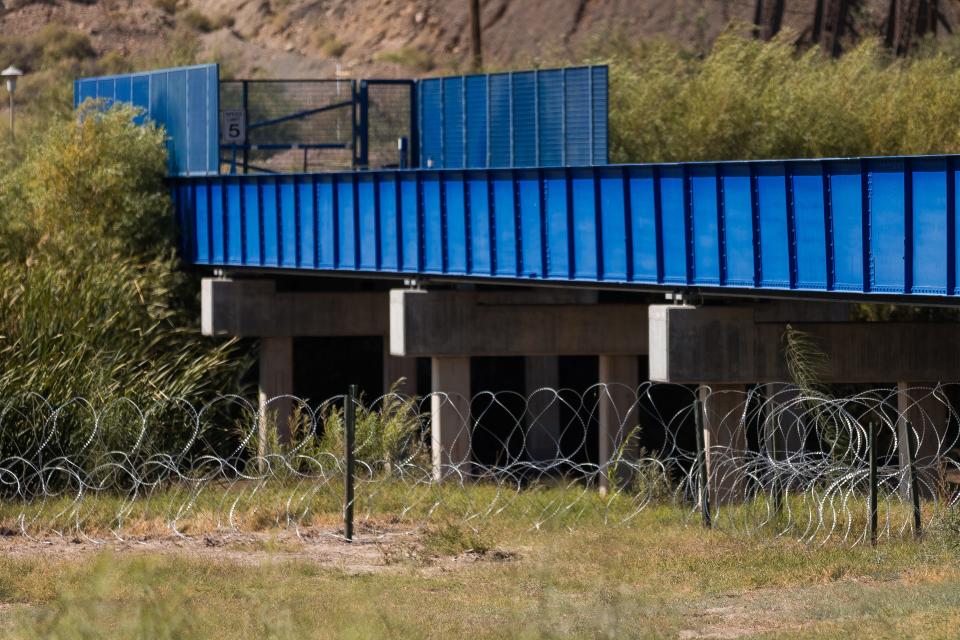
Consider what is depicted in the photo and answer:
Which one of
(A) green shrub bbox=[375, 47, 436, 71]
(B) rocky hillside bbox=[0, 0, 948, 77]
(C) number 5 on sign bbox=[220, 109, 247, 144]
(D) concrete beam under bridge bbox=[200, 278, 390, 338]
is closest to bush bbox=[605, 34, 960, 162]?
(C) number 5 on sign bbox=[220, 109, 247, 144]

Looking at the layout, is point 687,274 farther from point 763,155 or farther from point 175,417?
point 763,155

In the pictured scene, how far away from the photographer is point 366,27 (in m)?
79.9

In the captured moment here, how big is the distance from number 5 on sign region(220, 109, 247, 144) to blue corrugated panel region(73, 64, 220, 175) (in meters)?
0.99

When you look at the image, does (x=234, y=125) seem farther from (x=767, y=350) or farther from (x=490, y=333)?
(x=767, y=350)

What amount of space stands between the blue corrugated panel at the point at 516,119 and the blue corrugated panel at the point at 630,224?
694cm

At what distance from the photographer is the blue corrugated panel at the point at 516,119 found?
120 ft

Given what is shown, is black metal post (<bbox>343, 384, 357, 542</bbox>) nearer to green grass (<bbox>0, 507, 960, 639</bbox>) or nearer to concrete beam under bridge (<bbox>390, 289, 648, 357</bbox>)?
green grass (<bbox>0, 507, 960, 639</bbox>)

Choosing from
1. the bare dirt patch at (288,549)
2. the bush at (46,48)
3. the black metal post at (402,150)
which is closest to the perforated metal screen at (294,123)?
the black metal post at (402,150)

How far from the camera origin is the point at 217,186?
116 feet

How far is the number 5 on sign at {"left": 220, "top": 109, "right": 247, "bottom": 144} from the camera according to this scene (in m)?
39.5

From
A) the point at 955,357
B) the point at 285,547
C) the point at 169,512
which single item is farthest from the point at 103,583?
the point at 955,357

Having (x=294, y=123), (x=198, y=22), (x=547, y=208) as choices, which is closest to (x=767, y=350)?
(x=547, y=208)

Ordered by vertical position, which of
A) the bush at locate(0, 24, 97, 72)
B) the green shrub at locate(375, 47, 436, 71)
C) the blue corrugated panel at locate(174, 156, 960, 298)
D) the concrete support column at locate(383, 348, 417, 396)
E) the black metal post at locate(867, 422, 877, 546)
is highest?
the bush at locate(0, 24, 97, 72)

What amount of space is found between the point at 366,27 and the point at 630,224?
57.3 m
